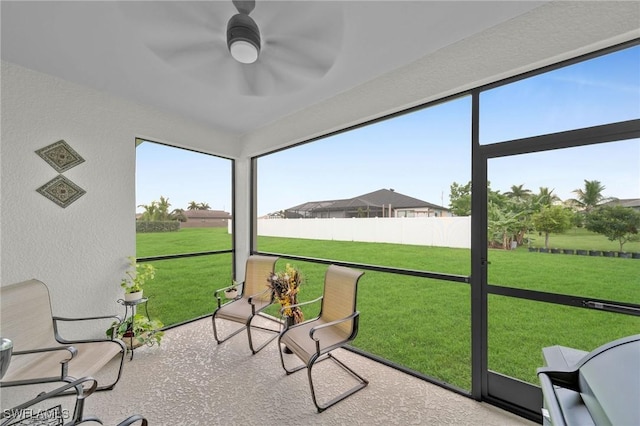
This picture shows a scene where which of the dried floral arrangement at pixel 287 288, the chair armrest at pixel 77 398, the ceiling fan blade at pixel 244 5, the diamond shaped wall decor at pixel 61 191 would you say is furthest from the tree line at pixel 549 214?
the diamond shaped wall decor at pixel 61 191

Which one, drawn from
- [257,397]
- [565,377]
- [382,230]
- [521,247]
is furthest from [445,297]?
[257,397]

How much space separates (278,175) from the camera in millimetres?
4367

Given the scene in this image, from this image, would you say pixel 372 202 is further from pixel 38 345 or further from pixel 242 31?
pixel 38 345

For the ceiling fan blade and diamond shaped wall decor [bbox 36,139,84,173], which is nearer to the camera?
the ceiling fan blade

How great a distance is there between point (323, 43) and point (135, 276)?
10.8 feet

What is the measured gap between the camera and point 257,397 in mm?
2068

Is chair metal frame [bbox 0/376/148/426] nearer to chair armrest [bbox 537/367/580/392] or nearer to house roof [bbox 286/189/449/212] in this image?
chair armrest [bbox 537/367/580/392]

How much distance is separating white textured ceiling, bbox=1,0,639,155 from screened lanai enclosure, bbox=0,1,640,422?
13mm

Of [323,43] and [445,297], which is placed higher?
[323,43]

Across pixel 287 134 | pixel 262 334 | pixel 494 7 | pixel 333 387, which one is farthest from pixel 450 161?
pixel 262 334

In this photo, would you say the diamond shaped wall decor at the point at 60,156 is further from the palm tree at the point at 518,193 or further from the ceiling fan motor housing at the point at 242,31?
the palm tree at the point at 518,193

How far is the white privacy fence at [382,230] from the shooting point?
232 centimetres

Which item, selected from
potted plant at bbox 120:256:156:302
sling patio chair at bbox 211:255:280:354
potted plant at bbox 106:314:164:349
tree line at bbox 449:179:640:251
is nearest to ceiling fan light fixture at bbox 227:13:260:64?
tree line at bbox 449:179:640:251

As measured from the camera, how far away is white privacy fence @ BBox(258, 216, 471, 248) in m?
2.32
